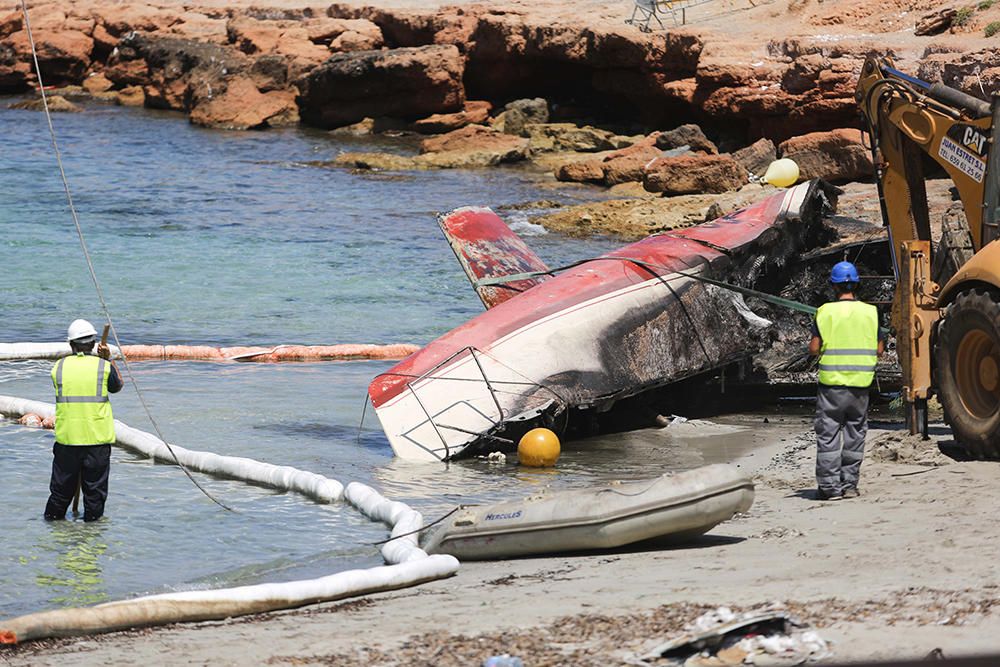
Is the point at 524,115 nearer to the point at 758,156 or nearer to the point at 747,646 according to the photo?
the point at 758,156

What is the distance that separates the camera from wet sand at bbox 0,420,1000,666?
6254 millimetres

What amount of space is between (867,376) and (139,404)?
26.1 ft

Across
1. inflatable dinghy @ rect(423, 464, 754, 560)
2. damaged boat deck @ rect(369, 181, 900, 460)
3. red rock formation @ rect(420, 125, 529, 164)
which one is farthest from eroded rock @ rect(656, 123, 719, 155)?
inflatable dinghy @ rect(423, 464, 754, 560)

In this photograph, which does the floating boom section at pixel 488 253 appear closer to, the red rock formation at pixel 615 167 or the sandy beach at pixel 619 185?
the sandy beach at pixel 619 185

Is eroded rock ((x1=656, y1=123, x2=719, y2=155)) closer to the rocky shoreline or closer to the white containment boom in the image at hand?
the rocky shoreline

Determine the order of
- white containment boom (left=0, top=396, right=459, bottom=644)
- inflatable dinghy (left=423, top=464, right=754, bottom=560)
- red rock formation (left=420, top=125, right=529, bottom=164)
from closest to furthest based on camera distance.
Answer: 1. white containment boom (left=0, top=396, right=459, bottom=644)
2. inflatable dinghy (left=423, top=464, right=754, bottom=560)
3. red rock formation (left=420, top=125, right=529, bottom=164)

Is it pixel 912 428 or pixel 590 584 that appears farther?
pixel 912 428

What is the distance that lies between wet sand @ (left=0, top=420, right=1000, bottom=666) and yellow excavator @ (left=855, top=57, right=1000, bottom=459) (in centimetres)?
106

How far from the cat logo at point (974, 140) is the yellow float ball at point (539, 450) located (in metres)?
4.12

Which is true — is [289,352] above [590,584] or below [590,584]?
below

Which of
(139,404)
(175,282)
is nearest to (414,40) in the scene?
(175,282)

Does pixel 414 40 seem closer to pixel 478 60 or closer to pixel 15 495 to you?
pixel 478 60

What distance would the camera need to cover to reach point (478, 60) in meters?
40.4

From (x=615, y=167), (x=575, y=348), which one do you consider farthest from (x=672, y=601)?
(x=615, y=167)
